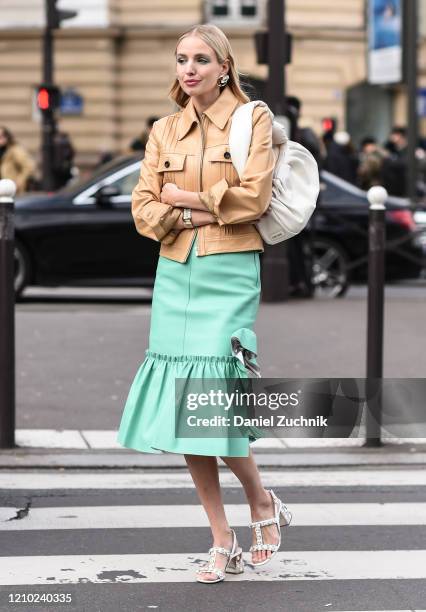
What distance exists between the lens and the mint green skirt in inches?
196

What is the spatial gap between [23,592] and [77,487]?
1783 mm

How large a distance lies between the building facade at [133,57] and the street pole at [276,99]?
20189 millimetres

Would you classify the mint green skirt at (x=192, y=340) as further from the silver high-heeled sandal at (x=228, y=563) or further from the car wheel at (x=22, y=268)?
the car wheel at (x=22, y=268)

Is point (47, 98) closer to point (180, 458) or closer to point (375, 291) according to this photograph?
point (375, 291)

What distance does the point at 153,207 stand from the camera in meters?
5.09

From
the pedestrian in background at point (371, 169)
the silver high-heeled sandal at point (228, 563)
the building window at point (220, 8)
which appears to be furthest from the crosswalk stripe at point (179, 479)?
the building window at point (220, 8)

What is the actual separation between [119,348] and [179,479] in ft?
12.2

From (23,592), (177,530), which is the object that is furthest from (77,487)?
(23,592)

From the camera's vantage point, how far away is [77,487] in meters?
6.83

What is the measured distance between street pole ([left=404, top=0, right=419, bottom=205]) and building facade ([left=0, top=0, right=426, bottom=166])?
14253mm

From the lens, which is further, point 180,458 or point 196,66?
point 180,458

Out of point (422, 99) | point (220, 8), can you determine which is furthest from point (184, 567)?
point (220, 8)

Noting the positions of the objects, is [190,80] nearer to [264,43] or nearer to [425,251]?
[264,43]

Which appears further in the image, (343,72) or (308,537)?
(343,72)
